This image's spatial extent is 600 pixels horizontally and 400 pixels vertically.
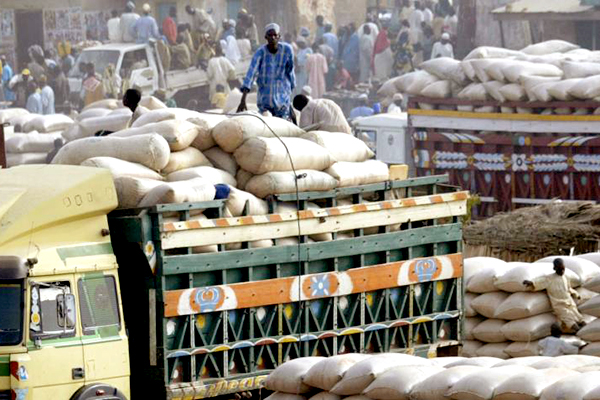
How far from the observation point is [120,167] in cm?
1087

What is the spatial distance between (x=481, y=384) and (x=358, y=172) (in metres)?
2.82

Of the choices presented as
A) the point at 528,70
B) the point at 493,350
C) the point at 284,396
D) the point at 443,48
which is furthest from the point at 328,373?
the point at 443,48

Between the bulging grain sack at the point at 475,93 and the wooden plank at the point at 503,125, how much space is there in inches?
10.8

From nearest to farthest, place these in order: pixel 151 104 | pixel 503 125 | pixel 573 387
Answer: pixel 573 387, pixel 151 104, pixel 503 125

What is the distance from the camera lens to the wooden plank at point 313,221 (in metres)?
10.4

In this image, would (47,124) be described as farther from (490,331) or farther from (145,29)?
(490,331)

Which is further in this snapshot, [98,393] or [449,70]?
[449,70]

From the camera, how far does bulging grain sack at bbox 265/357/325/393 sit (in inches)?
403

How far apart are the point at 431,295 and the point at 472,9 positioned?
873 inches

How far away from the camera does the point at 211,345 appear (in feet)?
34.9

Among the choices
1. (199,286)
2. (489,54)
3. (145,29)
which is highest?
(145,29)

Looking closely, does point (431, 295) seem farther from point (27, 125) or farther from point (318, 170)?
point (27, 125)

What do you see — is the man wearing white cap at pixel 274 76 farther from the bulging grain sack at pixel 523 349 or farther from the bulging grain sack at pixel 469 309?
the bulging grain sack at pixel 523 349

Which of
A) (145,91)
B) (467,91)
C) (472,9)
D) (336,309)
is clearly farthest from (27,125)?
(336,309)
